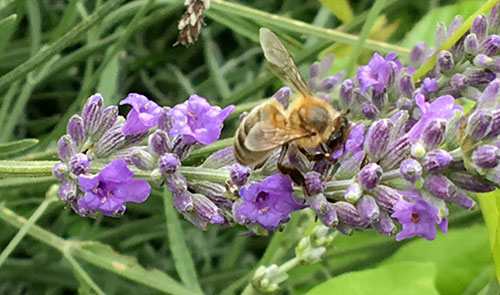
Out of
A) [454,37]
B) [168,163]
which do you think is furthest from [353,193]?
[454,37]

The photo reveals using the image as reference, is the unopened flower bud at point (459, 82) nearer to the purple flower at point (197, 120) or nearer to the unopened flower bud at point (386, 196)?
the unopened flower bud at point (386, 196)

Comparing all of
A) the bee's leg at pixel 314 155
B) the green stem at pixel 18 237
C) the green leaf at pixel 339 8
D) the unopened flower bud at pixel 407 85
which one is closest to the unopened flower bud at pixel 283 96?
the bee's leg at pixel 314 155

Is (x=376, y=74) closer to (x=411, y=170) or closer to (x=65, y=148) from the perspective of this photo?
(x=411, y=170)

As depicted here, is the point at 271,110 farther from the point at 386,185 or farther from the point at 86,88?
the point at 86,88

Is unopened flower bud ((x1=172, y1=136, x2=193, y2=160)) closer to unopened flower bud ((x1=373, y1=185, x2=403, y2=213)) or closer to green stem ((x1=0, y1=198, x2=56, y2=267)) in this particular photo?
unopened flower bud ((x1=373, y1=185, x2=403, y2=213))

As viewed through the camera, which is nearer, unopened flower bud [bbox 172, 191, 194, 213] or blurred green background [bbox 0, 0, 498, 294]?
unopened flower bud [bbox 172, 191, 194, 213]

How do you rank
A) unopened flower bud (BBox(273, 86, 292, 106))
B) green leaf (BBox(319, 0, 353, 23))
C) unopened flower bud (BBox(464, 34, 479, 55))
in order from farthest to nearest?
green leaf (BBox(319, 0, 353, 23)), unopened flower bud (BBox(464, 34, 479, 55)), unopened flower bud (BBox(273, 86, 292, 106))

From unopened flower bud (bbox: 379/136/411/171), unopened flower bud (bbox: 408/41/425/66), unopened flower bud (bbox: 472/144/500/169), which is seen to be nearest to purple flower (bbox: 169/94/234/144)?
unopened flower bud (bbox: 379/136/411/171)
